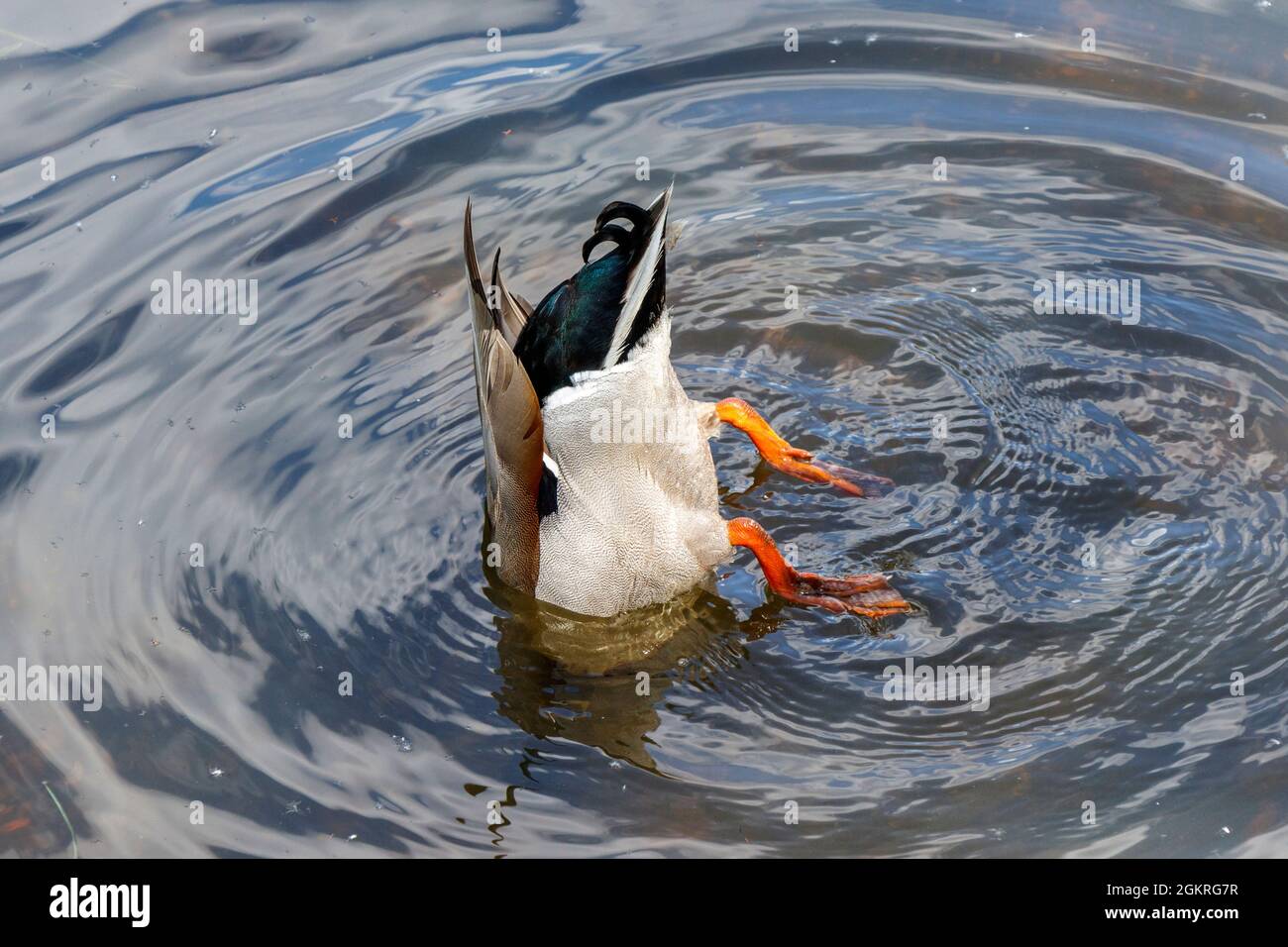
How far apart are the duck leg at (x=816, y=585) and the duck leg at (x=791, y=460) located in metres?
0.58

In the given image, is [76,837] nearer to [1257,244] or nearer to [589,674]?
[589,674]

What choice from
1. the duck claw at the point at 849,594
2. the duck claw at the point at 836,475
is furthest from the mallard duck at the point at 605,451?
the duck claw at the point at 836,475

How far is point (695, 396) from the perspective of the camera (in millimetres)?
6145

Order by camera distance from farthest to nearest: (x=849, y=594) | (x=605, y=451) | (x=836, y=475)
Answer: (x=836, y=475) → (x=849, y=594) → (x=605, y=451)

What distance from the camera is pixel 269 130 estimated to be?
7.88 metres

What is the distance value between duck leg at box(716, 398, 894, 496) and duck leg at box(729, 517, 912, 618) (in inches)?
23.0

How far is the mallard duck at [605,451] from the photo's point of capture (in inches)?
179

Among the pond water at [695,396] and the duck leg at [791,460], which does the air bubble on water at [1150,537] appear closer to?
the pond water at [695,396]

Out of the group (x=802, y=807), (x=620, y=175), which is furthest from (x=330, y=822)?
(x=620, y=175)

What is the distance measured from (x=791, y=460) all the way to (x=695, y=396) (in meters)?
0.72

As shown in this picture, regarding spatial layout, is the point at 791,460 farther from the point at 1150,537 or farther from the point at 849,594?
the point at 1150,537

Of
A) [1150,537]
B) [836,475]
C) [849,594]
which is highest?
[836,475]

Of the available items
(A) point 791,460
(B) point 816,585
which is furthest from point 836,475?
(B) point 816,585

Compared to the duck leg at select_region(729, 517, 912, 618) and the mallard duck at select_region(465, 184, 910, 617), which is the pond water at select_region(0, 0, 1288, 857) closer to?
the duck leg at select_region(729, 517, 912, 618)
